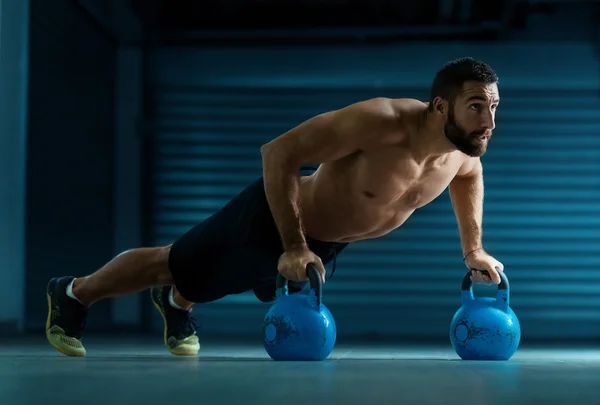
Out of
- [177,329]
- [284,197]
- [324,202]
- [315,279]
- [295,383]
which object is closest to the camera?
[295,383]

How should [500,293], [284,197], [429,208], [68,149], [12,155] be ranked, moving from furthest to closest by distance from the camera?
[429,208] → [68,149] → [12,155] → [500,293] → [284,197]

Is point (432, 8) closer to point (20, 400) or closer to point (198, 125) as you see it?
point (198, 125)

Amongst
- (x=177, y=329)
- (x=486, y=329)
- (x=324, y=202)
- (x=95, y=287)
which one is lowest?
(x=177, y=329)

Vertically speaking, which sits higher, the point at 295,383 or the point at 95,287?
the point at 95,287

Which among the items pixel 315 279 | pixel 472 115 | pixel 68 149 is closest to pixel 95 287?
pixel 315 279

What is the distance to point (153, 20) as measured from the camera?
25.0 feet

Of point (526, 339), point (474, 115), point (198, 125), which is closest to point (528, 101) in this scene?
point (526, 339)

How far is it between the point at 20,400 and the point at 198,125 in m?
5.96

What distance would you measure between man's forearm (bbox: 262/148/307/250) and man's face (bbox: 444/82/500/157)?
62cm

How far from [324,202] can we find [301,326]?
629mm

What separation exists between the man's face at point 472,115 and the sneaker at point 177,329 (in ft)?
5.37

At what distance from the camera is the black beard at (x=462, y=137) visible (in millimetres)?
3203

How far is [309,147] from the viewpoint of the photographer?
3232mm

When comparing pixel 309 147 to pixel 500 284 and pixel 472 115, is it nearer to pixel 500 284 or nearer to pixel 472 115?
pixel 472 115
